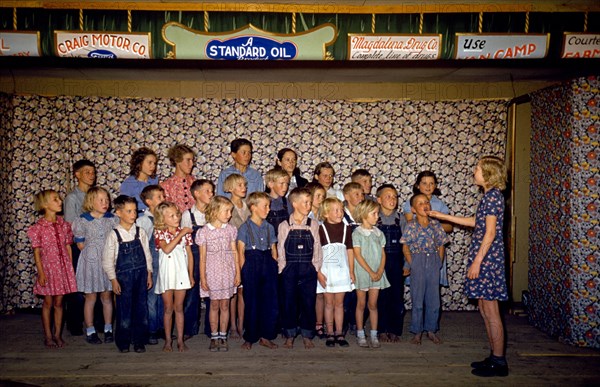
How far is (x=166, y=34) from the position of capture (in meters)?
5.27

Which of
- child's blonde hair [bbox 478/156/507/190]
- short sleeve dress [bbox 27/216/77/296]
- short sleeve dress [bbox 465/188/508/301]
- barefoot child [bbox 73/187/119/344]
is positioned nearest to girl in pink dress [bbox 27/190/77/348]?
short sleeve dress [bbox 27/216/77/296]

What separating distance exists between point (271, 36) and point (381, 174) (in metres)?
2.91

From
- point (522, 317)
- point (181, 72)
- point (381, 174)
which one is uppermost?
point (181, 72)

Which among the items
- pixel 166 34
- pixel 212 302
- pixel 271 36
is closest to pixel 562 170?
pixel 271 36

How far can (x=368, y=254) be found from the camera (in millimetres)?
5621

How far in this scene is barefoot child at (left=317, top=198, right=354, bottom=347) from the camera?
548 centimetres

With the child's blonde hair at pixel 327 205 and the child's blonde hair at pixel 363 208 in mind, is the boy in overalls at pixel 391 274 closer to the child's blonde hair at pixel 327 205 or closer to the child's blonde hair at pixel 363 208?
the child's blonde hair at pixel 363 208

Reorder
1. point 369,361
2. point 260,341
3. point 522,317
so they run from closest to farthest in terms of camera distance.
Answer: point 369,361, point 260,341, point 522,317

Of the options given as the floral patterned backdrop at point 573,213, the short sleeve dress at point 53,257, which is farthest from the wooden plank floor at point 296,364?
the short sleeve dress at point 53,257

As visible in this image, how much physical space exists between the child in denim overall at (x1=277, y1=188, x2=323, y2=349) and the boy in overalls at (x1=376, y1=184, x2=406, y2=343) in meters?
0.83

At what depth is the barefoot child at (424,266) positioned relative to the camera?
5672 millimetres

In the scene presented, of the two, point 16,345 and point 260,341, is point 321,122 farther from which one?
point 16,345

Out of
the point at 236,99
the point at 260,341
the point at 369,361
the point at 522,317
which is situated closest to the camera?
the point at 369,361

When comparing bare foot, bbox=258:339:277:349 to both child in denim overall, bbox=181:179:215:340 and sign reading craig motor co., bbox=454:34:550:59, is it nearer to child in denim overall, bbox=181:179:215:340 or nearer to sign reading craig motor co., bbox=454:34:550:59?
child in denim overall, bbox=181:179:215:340
